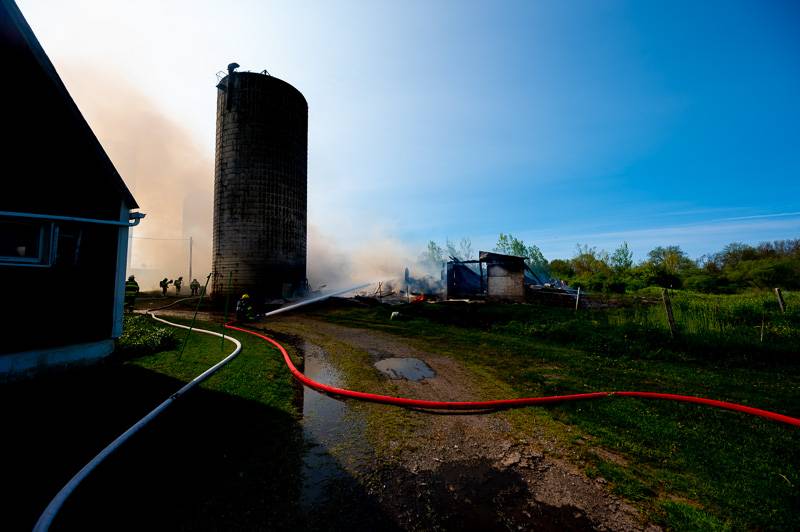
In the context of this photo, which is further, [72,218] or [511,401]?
[72,218]

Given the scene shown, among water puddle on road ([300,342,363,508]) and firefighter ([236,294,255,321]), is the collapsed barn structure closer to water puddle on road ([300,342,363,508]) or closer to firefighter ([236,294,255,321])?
firefighter ([236,294,255,321])

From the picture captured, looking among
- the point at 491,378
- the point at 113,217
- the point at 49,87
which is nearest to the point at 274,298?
the point at 113,217

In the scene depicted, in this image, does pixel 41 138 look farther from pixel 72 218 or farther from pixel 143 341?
pixel 143 341

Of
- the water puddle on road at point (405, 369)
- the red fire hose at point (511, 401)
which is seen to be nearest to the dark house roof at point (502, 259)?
the water puddle on road at point (405, 369)

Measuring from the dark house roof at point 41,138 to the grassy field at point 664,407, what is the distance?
8623mm

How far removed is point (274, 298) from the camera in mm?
20859

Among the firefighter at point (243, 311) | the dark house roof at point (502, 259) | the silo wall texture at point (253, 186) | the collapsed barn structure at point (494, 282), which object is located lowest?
the firefighter at point (243, 311)

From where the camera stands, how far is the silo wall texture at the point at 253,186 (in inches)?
810

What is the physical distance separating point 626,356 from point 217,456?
9.74 meters

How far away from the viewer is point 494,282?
68.4 feet

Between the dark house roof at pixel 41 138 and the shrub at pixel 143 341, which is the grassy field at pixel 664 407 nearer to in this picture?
the shrub at pixel 143 341

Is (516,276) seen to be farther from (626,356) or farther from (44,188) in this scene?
(44,188)

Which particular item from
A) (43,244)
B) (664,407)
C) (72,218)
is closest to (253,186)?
(72,218)

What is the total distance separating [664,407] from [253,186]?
2213 cm
